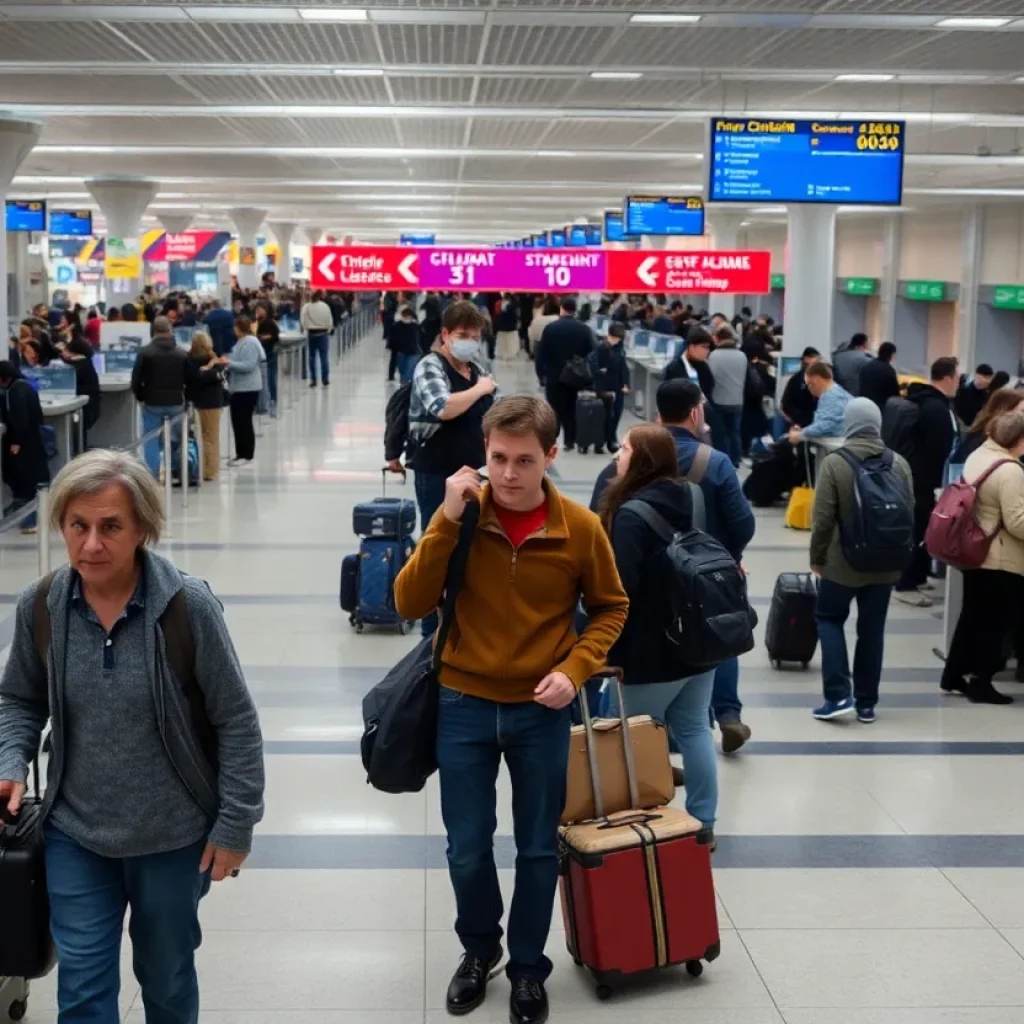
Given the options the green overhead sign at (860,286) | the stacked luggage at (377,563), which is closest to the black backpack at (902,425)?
the stacked luggage at (377,563)

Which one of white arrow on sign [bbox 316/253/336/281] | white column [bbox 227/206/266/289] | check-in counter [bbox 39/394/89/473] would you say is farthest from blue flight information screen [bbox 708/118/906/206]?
white column [bbox 227/206/266/289]

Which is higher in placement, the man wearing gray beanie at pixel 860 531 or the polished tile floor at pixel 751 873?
the man wearing gray beanie at pixel 860 531

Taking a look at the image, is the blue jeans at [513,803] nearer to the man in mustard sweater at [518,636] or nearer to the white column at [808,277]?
the man in mustard sweater at [518,636]

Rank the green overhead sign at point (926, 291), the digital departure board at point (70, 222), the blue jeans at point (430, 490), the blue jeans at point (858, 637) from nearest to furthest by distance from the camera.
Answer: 1. the blue jeans at point (858, 637)
2. the blue jeans at point (430, 490)
3. the green overhead sign at point (926, 291)
4. the digital departure board at point (70, 222)

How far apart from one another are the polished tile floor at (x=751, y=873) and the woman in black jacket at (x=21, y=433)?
384 centimetres

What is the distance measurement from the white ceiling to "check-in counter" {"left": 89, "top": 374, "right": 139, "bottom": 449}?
3.07 meters

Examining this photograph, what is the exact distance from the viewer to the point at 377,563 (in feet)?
29.7

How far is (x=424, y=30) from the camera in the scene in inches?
419

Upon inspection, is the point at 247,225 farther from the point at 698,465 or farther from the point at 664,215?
the point at 698,465

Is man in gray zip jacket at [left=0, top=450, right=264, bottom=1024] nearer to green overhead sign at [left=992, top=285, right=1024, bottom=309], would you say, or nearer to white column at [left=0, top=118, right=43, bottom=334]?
white column at [left=0, top=118, right=43, bottom=334]

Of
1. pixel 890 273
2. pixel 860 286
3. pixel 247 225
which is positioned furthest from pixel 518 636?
pixel 247 225

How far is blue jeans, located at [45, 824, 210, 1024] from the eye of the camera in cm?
313

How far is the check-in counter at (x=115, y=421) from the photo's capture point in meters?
18.2

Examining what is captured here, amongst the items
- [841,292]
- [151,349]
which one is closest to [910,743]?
[151,349]
